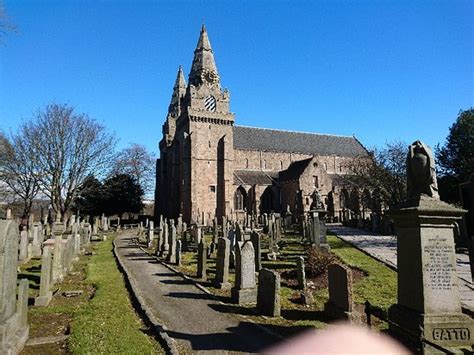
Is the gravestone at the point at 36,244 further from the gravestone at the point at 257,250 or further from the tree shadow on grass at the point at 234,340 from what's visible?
the tree shadow on grass at the point at 234,340

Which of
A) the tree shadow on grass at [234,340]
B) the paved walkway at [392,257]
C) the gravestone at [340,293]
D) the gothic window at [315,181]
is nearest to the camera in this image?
the tree shadow on grass at [234,340]

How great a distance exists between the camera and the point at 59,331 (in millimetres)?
6668

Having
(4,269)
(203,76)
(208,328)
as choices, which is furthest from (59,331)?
(203,76)

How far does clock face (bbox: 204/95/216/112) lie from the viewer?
144ft

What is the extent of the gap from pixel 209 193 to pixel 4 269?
3651 centimetres

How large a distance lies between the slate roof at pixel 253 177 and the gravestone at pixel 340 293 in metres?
36.7

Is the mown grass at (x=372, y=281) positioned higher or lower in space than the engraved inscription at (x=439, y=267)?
lower

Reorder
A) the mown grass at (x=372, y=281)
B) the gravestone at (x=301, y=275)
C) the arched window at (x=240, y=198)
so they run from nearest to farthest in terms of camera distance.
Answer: the mown grass at (x=372, y=281)
the gravestone at (x=301, y=275)
the arched window at (x=240, y=198)

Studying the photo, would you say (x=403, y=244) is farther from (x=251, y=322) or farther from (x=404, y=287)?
(x=251, y=322)

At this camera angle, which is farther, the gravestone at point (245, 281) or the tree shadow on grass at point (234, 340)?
the gravestone at point (245, 281)

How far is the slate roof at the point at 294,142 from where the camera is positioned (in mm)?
50250

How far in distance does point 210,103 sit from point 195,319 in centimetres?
A: 3890

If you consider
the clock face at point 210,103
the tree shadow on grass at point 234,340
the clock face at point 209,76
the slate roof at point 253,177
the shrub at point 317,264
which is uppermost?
the clock face at point 209,76

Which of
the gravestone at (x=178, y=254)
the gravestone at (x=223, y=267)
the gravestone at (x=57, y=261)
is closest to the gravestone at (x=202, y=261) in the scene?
the gravestone at (x=223, y=267)
